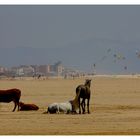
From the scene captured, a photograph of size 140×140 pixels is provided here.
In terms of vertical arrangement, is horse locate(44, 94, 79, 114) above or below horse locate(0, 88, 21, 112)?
below

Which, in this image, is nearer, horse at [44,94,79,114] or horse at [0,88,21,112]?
horse at [44,94,79,114]

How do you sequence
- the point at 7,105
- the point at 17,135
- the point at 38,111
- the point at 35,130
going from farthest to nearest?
the point at 7,105 → the point at 38,111 → the point at 35,130 → the point at 17,135

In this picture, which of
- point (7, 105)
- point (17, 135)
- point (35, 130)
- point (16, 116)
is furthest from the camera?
point (7, 105)

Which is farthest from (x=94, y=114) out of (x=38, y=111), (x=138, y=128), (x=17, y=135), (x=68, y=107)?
(x=17, y=135)

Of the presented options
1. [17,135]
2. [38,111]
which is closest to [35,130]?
[17,135]

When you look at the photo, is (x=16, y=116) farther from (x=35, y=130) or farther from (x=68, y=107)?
(x=35, y=130)

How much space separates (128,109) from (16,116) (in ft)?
21.5

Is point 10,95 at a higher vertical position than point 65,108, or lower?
higher

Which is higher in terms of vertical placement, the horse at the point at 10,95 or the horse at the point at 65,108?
the horse at the point at 10,95

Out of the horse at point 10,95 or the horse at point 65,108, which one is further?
the horse at point 10,95

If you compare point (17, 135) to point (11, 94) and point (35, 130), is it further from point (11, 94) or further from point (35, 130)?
point (11, 94)

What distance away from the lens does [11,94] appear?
3259cm

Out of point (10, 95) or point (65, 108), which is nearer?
point (65, 108)

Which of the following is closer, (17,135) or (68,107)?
(17,135)
